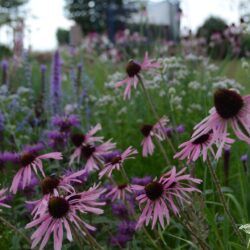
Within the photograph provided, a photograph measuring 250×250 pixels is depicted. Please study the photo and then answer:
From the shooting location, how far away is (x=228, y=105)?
122cm

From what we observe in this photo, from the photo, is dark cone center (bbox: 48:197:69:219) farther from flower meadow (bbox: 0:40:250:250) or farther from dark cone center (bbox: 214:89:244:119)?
dark cone center (bbox: 214:89:244:119)

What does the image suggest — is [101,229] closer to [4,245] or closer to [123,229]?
[123,229]

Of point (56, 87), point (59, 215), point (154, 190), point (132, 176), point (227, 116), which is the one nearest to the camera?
point (227, 116)

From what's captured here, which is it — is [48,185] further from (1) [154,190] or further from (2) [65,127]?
(2) [65,127]

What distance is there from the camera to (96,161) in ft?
6.49

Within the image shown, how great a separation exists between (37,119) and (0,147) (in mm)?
331

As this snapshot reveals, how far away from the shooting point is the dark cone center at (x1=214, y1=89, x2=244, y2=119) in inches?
47.6

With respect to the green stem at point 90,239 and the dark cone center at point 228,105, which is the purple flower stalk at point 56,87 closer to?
the green stem at point 90,239

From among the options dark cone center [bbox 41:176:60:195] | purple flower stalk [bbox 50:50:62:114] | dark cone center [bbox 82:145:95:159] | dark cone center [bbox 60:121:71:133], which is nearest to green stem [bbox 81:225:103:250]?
dark cone center [bbox 41:176:60:195]

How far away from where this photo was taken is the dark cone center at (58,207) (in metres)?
1.31

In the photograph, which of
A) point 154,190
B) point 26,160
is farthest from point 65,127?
point 154,190

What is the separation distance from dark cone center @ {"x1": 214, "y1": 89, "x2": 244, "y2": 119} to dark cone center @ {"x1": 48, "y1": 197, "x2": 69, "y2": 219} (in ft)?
1.49

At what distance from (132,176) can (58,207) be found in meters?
1.72

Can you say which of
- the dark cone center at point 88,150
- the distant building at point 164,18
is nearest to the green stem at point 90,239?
the dark cone center at point 88,150
